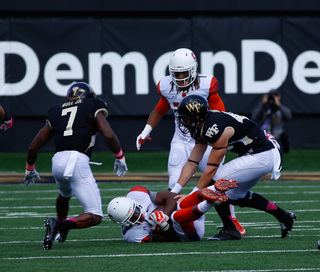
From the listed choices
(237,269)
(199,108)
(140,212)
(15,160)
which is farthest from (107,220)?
(15,160)

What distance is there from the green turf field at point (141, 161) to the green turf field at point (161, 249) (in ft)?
15.6

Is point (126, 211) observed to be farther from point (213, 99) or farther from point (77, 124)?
point (213, 99)

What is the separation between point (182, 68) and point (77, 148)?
5.35 ft

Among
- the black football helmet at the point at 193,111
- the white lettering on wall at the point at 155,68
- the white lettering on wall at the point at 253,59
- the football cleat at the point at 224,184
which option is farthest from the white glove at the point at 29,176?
the white lettering on wall at the point at 253,59

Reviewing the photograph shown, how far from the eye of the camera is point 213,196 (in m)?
6.20

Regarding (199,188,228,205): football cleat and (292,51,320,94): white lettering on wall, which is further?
(292,51,320,94): white lettering on wall

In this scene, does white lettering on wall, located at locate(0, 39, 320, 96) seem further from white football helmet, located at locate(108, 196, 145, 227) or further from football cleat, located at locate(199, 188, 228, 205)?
football cleat, located at locate(199, 188, 228, 205)

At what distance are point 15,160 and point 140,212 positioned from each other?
8905 mm

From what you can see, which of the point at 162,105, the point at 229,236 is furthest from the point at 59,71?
the point at 229,236

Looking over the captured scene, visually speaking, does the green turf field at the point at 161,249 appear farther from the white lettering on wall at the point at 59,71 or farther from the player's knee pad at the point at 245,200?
the white lettering on wall at the point at 59,71

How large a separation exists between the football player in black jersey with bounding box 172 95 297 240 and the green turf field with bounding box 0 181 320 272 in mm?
303

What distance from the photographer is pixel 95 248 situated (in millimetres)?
6309

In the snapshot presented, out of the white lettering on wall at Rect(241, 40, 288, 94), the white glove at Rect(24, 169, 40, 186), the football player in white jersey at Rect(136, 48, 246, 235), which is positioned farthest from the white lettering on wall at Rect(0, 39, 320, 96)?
the white glove at Rect(24, 169, 40, 186)

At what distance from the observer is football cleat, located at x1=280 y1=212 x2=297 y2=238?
6691mm
